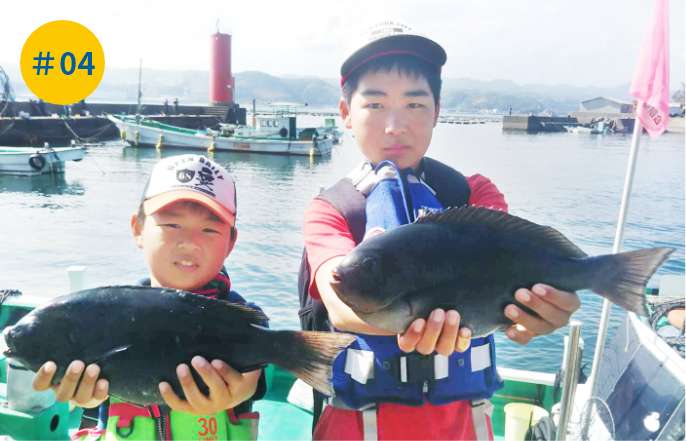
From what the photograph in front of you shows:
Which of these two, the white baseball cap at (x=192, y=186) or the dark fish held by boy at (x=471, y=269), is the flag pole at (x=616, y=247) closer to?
the dark fish held by boy at (x=471, y=269)

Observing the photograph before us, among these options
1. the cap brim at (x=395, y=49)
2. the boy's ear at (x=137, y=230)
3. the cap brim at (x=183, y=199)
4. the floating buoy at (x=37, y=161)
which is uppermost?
the cap brim at (x=395, y=49)

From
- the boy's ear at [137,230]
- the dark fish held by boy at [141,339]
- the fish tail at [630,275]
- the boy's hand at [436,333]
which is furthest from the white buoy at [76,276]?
the fish tail at [630,275]

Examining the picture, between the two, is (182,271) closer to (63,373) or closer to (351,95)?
(63,373)

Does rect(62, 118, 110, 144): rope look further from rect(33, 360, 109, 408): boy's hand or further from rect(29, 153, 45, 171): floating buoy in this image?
rect(33, 360, 109, 408): boy's hand

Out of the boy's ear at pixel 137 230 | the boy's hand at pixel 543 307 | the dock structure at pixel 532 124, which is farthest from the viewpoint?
the dock structure at pixel 532 124

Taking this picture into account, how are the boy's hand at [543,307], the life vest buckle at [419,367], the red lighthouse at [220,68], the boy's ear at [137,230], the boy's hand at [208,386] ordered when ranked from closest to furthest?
1. the boy's hand at [543,307]
2. the boy's hand at [208,386]
3. the life vest buckle at [419,367]
4. the boy's ear at [137,230]
5. the red lighthouse at [220,68]

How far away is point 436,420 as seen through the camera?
2201 mm

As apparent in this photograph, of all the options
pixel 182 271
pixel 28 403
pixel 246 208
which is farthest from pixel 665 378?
pixel 246 208

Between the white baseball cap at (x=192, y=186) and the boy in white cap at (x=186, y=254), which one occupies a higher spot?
the white baseball cap at (x=192, y=186)

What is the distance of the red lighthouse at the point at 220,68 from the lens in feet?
177

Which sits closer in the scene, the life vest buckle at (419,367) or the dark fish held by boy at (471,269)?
the dark fish held by boy at (471,269)

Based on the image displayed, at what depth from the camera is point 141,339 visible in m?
2.01

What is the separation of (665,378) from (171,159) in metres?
3.32

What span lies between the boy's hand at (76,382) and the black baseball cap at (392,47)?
1.51m
